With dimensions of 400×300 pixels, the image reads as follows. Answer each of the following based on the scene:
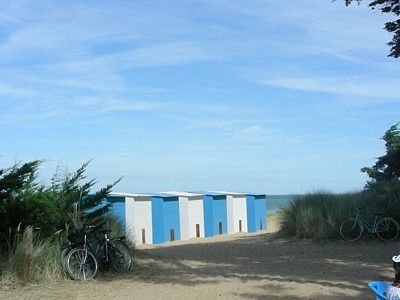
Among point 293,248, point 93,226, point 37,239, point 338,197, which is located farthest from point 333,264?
point 338,197

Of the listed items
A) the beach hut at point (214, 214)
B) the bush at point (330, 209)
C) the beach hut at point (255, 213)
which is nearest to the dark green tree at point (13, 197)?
the bush at point (330, 209)

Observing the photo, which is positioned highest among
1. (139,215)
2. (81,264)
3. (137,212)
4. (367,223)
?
(137,212)

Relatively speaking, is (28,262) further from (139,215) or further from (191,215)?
(191,215)

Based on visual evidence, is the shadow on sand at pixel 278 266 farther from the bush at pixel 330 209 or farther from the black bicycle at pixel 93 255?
the bush at pixel 330 209

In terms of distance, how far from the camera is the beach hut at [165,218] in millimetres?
24297

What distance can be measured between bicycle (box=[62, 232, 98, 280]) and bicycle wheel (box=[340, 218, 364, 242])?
7767mm

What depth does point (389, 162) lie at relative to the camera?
26.8 meters

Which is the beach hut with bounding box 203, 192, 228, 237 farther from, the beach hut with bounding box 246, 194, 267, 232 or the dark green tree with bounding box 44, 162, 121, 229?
the dark green tree with bounding box 44, 162, 121, 229

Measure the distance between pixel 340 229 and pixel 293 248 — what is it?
1.80 m

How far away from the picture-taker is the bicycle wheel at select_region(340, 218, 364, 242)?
16094mm

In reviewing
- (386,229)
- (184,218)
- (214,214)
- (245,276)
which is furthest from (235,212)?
(245,276)

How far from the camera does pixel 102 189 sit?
12.8m

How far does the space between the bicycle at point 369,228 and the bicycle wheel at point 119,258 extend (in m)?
6.67

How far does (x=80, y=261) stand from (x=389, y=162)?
63.4 feet
